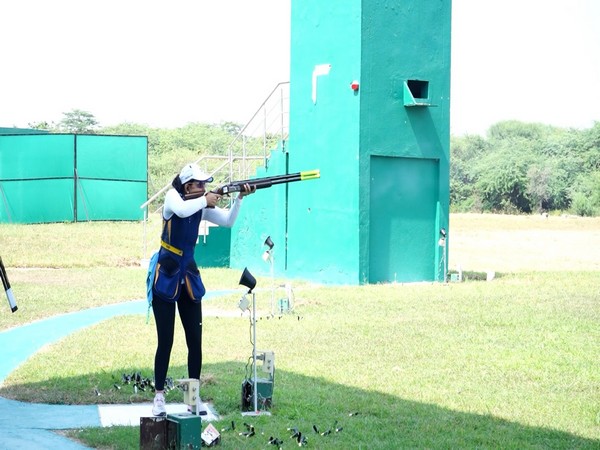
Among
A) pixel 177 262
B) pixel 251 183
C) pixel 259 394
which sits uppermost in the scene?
pixel 251 183

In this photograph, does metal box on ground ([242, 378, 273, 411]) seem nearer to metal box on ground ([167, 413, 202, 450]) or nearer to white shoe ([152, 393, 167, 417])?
white shoe ([152, 393, 167, 417])

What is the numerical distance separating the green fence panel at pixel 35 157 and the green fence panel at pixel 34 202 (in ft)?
1.19

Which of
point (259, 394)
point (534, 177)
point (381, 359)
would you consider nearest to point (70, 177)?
point (381, 359)

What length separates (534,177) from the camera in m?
61.2

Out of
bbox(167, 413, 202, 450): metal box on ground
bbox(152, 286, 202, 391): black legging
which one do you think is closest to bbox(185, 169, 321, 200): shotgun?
bbox(152, 286, 202, 391): black legging

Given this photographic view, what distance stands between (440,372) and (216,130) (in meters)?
53.5

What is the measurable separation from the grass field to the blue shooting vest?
3.78ft

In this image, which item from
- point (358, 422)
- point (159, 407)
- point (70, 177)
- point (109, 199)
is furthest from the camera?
point (109, 199)

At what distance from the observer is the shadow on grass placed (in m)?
8.14

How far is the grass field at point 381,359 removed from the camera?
28.4 ft

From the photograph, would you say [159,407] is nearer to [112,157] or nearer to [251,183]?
[251,183]

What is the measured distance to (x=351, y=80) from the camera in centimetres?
2152

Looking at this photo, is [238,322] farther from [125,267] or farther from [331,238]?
[125,267]

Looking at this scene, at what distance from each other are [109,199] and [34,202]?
240 cm
